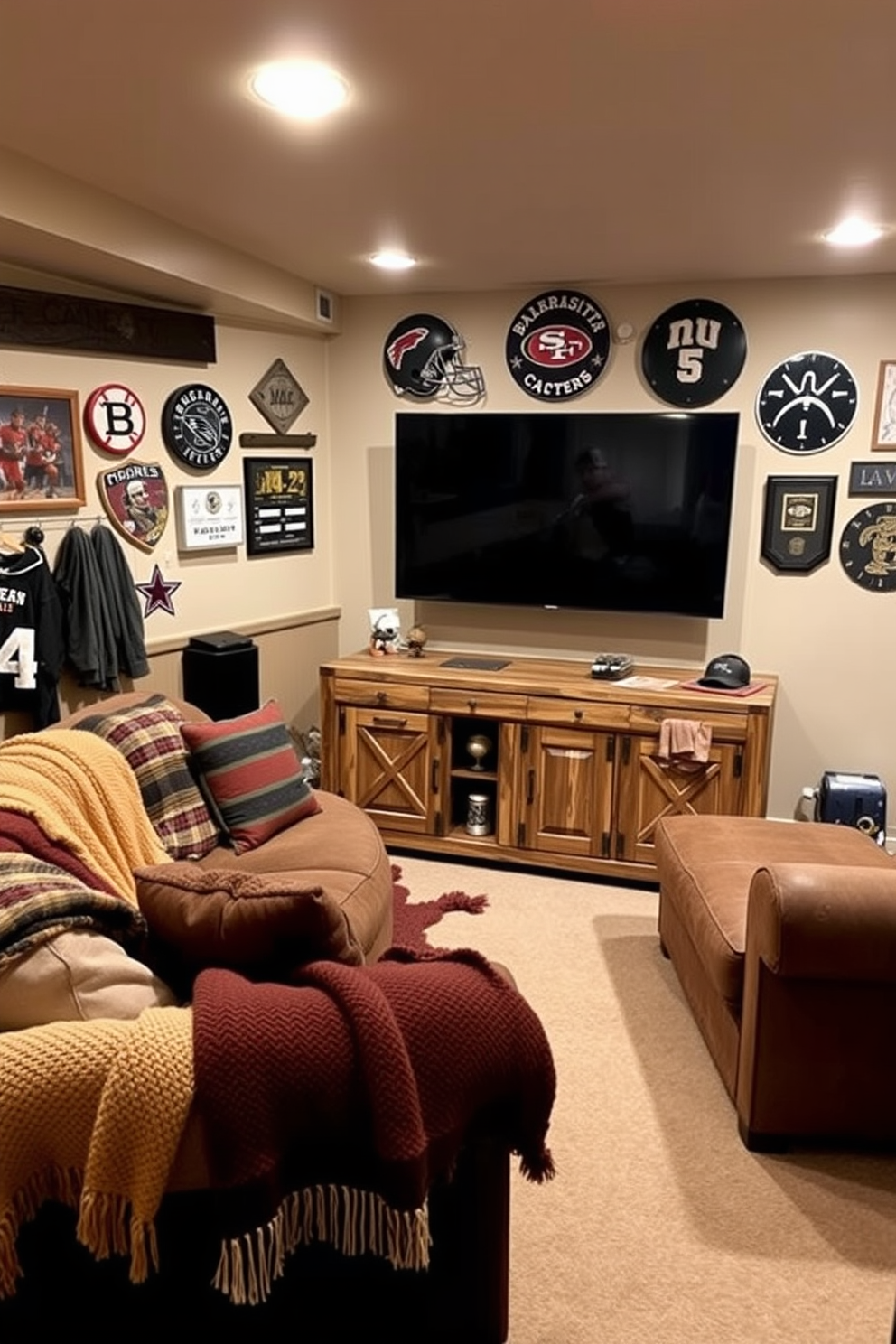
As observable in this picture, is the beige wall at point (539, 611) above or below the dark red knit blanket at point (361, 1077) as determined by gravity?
above

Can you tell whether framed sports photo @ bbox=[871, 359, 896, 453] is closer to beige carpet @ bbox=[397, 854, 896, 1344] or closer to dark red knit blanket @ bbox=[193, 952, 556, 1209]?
beige carpet @ bbox=[397, 854, 896, 1344]

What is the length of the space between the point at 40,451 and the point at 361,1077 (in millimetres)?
2526

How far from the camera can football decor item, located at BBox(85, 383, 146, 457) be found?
3.25 metres

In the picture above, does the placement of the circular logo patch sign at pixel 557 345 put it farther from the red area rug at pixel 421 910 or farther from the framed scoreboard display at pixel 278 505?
the red area rug at pixel 421 910

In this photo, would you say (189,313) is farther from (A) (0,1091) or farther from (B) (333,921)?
(A) (0,1091)

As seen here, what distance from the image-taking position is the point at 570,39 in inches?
68.1

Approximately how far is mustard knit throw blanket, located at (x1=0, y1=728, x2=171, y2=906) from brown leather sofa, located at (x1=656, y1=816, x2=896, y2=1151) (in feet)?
4.76

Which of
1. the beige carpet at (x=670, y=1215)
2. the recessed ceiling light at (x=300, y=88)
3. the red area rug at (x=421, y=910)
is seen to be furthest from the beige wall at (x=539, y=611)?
the beige carpet at (x=670, y=1215)

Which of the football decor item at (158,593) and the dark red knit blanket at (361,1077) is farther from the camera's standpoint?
the football decor item at (158,593)

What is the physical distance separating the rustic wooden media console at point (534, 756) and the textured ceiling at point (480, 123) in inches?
64.8

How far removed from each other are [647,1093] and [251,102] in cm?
258

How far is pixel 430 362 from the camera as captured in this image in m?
4.21

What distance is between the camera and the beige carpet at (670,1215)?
1.75m

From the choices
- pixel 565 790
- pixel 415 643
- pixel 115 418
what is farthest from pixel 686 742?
pixel 115 418
